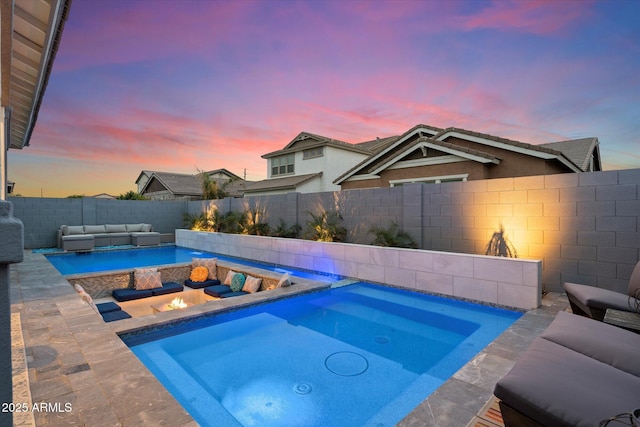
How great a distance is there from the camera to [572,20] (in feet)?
27.3

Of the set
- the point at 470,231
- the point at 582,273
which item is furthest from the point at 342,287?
the point at 582,273

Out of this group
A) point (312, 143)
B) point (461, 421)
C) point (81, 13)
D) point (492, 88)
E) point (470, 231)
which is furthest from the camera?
point (312, 143)

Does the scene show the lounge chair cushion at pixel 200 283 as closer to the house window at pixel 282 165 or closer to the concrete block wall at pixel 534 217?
the concrete block wall at pixel 534 217

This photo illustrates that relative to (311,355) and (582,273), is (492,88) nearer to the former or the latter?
(582,273)

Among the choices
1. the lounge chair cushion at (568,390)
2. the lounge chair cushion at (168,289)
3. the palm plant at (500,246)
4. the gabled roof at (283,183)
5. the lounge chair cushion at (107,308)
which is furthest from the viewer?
the gabled roof at (283,183)

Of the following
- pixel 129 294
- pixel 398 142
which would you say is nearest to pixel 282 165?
pixel 398 142

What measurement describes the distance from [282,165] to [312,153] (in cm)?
278

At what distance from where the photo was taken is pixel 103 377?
2916mm

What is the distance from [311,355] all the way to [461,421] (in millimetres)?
2432

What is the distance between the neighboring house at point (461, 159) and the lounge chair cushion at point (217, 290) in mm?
7514

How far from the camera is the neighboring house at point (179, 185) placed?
26828 millimetres

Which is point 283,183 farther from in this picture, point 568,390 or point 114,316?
point 568,390

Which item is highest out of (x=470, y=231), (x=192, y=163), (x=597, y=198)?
(x=192, y=163)

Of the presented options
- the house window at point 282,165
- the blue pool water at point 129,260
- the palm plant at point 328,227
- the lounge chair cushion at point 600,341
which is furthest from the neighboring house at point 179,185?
the lounge chair cushion at point 600,341
